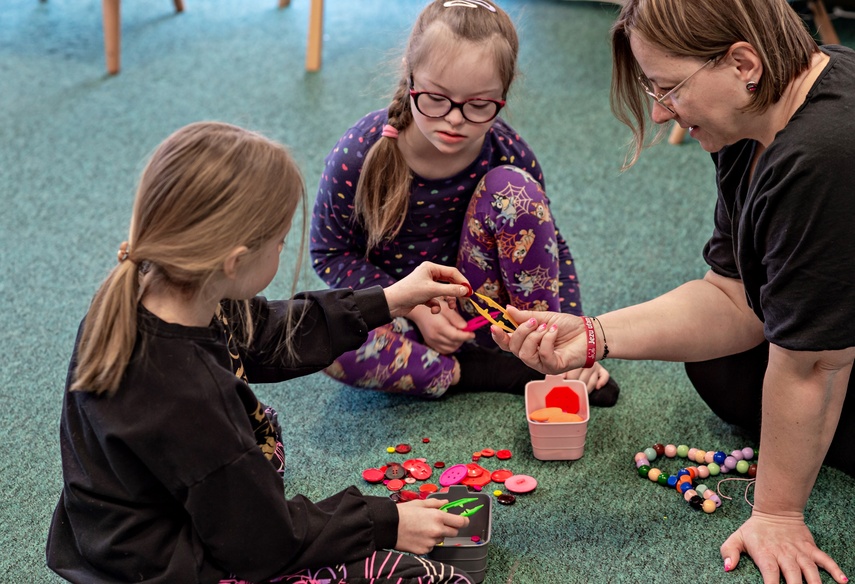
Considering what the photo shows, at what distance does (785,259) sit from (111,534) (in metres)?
0.78

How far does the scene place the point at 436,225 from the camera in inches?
58.8

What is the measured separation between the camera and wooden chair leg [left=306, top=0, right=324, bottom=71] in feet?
8.58

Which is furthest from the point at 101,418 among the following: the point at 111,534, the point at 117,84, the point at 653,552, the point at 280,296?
the point at 117,84

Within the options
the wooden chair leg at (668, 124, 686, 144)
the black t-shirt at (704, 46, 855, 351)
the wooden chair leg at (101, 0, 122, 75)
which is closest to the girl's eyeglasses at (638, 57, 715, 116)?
the black t-shirt at (704, 46, 855, 351)

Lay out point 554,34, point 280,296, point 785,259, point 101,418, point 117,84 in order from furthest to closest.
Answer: point 554,34, point 117,84, point 280,296, point 785,259, point 101,418

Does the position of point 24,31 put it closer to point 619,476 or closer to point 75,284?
point 75,284

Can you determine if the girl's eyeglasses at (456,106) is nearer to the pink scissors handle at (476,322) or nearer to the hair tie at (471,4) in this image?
the hair tie at (471,4)

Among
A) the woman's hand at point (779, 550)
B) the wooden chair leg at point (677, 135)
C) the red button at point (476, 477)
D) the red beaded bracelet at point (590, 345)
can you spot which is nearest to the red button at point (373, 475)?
the red button at point (476, 477)

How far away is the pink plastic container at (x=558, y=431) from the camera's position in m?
1.31

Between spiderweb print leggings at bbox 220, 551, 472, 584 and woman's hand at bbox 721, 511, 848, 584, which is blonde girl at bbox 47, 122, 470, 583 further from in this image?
woman's hand at bbox 721, 511, 848, 584

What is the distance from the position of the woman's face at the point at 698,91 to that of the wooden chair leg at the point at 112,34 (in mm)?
1925

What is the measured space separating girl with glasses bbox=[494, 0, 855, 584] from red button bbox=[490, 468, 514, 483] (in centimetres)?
19

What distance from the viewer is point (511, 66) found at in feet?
4.40

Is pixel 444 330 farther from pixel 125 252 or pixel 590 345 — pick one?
pixel 125 252
